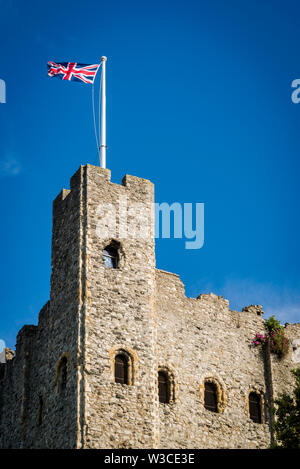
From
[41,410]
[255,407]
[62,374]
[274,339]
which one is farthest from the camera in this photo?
[274,339]

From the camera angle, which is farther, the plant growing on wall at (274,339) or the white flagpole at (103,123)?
the plant growing on wall at (274,339)

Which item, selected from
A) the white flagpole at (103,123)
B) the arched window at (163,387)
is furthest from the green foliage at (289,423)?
the white flagpole at (103,123)

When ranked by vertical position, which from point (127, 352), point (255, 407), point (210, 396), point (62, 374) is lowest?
point (255, 407)

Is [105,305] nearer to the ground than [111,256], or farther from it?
nearer to the ground

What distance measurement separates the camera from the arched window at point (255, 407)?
45344 mm

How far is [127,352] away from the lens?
40.1 m

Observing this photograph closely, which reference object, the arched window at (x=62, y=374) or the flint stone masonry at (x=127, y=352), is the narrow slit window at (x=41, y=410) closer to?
the flint stone masonry at (x=127, y=352)

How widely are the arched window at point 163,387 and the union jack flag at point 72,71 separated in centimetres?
1446

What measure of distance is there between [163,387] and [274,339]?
25.7 ft

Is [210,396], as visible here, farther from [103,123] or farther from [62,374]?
[103,123]

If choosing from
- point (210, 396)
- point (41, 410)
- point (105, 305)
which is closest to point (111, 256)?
point (105, 305)

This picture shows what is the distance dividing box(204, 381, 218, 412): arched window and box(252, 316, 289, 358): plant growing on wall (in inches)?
157
